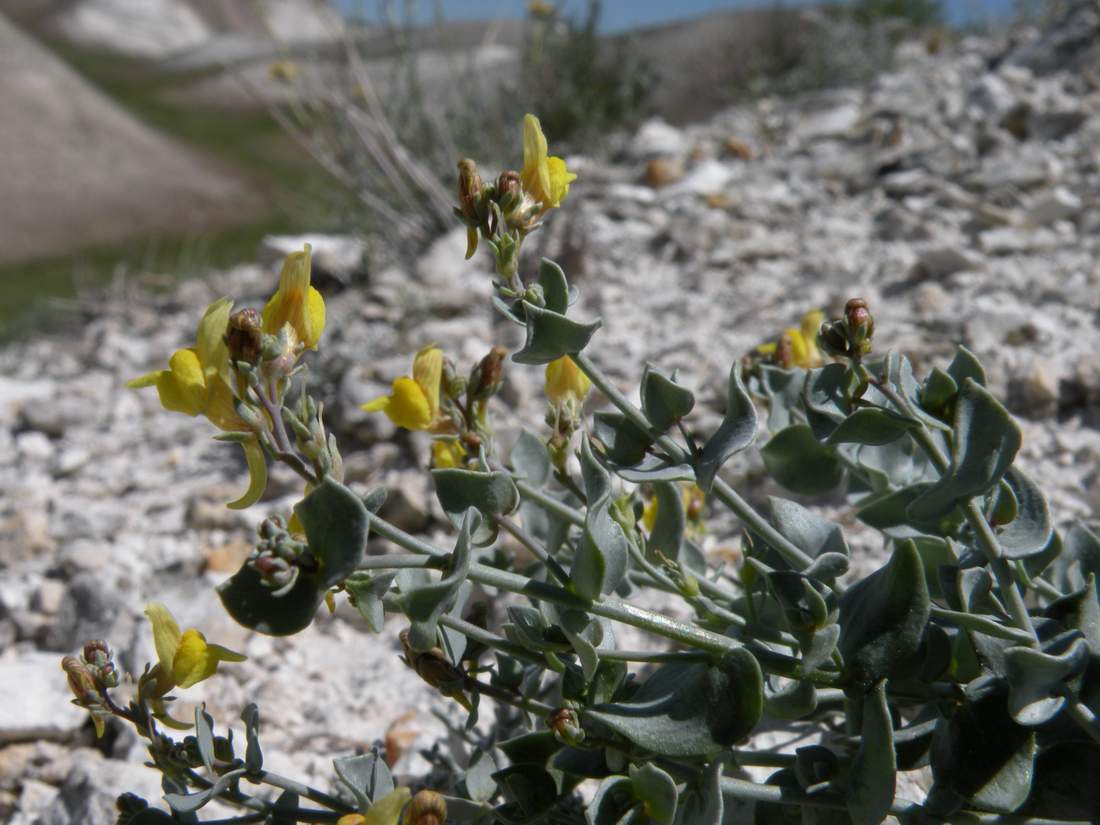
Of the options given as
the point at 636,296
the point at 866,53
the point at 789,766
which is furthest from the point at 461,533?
the point at 866,53

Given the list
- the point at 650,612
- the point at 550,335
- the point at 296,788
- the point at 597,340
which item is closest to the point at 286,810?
the point at 296,788

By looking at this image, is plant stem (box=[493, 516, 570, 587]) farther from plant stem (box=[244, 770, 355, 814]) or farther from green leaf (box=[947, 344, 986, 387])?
green leaf (box=[947, 344, 986, 387])

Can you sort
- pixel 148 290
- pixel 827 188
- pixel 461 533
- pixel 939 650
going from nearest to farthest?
pixel 461 533
pixel 939 650
pixel 827 188
pixel 148 290

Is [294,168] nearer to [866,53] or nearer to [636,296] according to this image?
[866,53]

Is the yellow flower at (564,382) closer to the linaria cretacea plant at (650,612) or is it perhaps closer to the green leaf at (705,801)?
the linaria cretacea plant at (650,612)

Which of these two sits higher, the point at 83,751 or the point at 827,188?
the point at 827,188

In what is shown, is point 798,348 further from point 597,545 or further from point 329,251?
point 329,251
